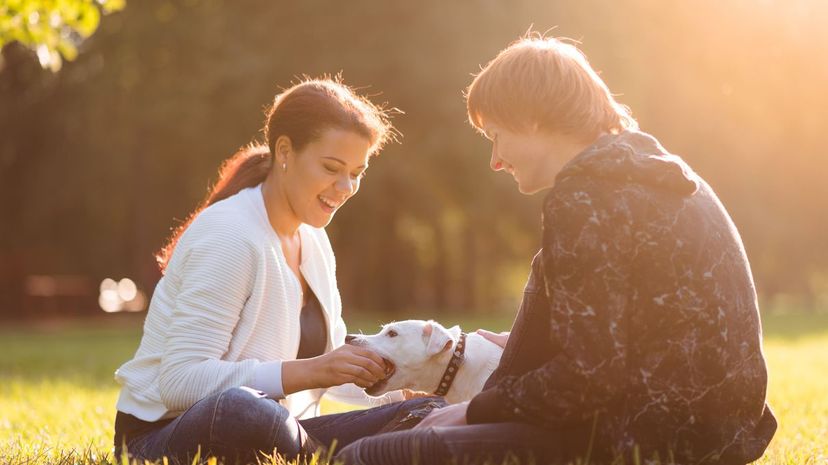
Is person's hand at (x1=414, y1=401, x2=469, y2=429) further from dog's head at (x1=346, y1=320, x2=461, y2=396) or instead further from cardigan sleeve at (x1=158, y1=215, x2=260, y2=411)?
dog's head at (x1=346, y1=320, x2=461, y2=396)

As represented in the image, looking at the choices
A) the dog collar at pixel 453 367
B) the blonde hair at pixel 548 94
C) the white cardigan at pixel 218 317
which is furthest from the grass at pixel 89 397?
the blonde hair at pixel 548 94

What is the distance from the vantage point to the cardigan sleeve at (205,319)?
4500 millimetres

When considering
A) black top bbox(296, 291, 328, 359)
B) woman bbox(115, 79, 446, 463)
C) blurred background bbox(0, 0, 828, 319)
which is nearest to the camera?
woman bbox(115, 79, 446, 463)

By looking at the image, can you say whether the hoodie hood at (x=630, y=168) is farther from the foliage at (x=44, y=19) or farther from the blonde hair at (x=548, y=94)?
the foliage at (x=44, y=19)

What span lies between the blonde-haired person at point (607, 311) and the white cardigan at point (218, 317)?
0.92 metres

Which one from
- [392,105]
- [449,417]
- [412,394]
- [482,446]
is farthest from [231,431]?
[392,105]

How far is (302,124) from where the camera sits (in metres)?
5.04

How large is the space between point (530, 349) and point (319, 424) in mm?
1685

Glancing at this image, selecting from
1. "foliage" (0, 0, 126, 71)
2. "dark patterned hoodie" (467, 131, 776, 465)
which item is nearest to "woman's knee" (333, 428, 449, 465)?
"dark patterned hoodie" (467, 131, 776, 465)

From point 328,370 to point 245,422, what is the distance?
42 cm

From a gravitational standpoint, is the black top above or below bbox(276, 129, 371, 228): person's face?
below

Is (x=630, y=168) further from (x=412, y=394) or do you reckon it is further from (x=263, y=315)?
(x=412, y=394)

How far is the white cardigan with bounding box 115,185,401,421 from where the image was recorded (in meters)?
4.52

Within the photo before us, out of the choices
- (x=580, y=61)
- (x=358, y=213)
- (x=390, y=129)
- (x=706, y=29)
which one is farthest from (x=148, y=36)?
(x=580, y=61)
